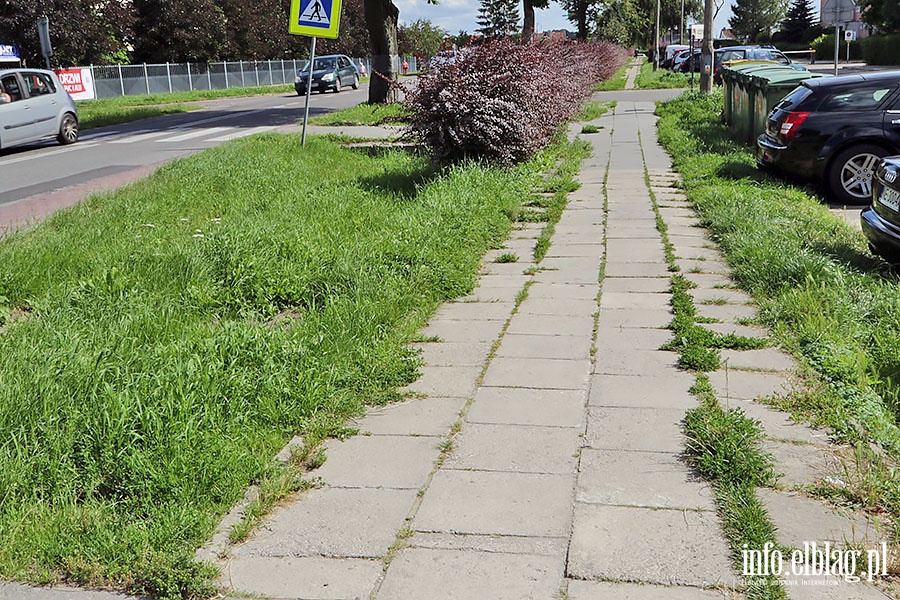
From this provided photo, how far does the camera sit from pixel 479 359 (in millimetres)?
5629

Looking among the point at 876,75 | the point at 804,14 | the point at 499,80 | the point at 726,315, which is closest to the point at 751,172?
the point at 876,75

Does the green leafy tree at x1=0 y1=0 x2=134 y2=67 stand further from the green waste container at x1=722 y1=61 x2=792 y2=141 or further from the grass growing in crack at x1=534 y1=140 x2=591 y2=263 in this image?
the green waste container at x1=722 y1=61 x2=792 y2=141

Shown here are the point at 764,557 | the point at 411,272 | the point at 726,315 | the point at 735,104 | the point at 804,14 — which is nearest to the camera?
the point at 764,557

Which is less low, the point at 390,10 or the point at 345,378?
the point at 390,10

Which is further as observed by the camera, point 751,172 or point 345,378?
point 751,172

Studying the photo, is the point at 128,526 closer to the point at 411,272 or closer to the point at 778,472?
the point at 778,472

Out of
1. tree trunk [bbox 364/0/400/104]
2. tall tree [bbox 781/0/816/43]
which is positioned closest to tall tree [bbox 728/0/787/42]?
tall tree [bbox 781/0/816/43]

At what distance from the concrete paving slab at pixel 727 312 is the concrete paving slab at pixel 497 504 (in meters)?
2.74

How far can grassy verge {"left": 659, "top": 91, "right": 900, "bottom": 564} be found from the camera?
4230 millimetres

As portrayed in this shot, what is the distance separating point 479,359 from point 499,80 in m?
6.92

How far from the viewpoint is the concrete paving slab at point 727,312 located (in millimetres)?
6277

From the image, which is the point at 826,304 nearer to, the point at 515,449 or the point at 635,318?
the point at 635,318

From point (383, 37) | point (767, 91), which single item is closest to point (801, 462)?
point (767, 91)

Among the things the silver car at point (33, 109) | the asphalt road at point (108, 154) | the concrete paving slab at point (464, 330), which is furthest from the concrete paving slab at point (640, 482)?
the silver car at point (33, 109)
